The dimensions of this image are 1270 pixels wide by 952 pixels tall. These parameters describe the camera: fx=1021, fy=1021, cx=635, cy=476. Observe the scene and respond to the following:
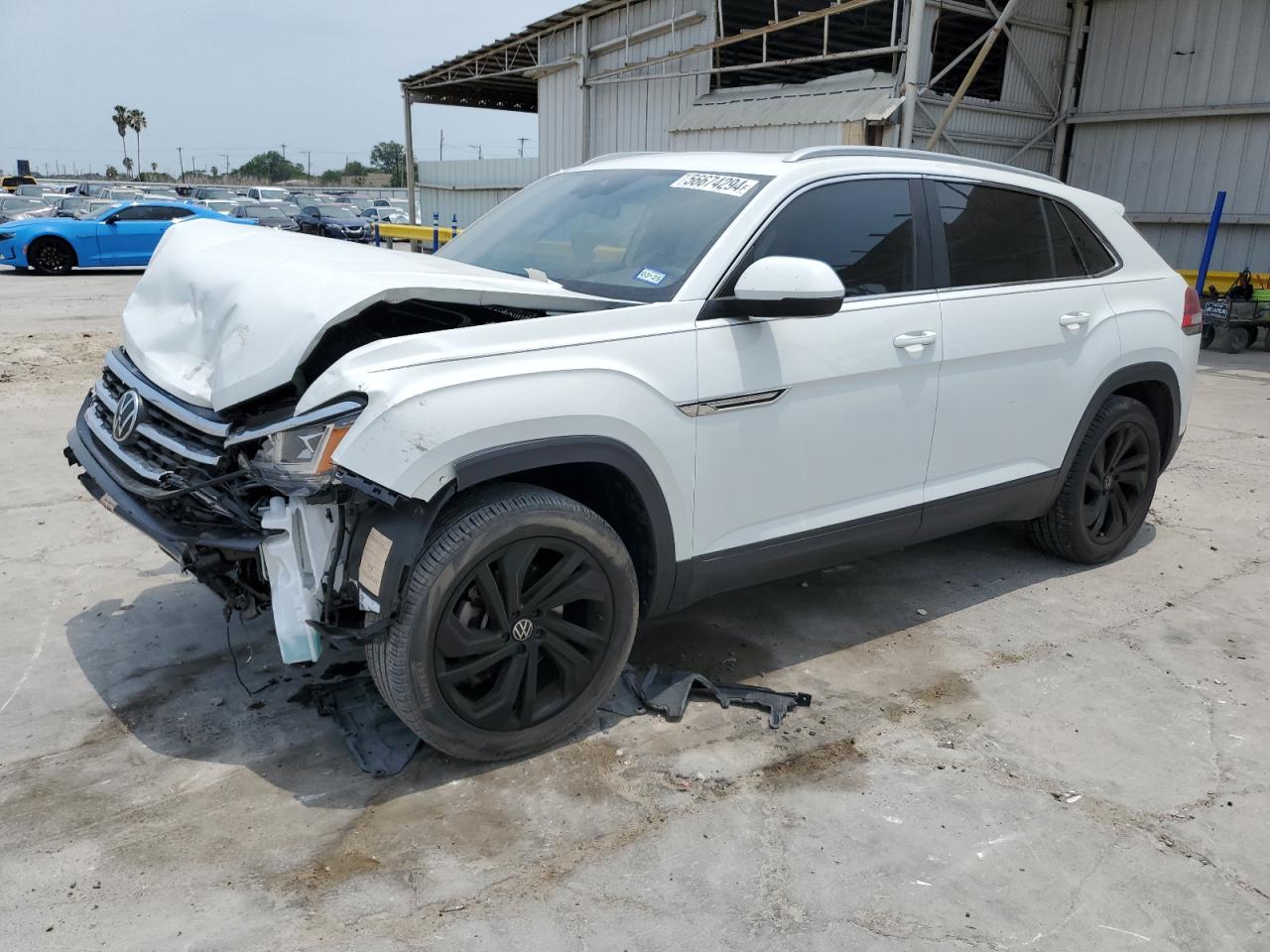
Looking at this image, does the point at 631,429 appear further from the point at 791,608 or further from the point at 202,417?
the point at 791,608

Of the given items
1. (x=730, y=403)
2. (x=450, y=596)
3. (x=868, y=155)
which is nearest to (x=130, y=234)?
(x=868, y=155)

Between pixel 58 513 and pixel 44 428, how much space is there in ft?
6.83

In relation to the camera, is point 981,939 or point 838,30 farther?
point 838,30

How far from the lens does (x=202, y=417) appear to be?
3035 millimetres

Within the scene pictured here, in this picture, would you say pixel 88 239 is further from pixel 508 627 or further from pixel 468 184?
pixel 508 627

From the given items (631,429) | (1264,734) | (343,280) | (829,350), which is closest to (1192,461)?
(1264,734)

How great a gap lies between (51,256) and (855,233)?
1902cm

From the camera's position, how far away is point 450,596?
2861mm

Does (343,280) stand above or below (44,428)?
above

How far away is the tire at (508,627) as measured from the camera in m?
2.85

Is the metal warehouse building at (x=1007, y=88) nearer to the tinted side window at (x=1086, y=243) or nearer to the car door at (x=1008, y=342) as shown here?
the tinted side window at (x=1086, y=243)

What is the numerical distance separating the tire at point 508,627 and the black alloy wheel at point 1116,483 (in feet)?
8.98

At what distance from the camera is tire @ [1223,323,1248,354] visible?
13086mm

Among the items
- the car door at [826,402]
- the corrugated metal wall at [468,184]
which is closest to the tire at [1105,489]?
the car door at [826,402]
